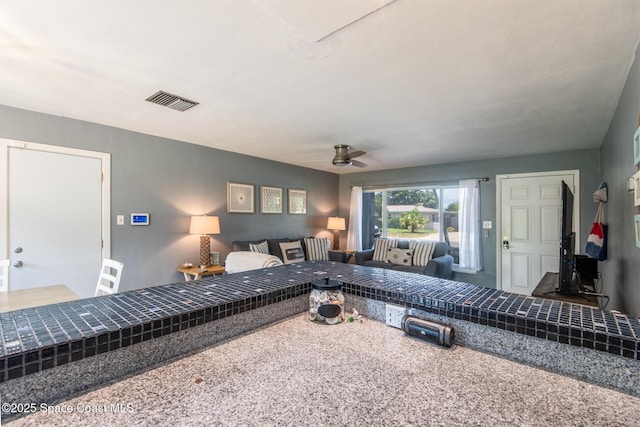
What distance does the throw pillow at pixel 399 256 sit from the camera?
5082 mm

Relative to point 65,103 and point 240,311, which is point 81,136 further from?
point 240,311

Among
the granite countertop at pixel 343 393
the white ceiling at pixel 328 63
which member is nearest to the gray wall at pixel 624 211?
the white ceiling at pixel 328 63

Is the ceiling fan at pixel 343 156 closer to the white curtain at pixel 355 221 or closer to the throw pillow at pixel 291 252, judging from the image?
the throw pillow at pixel 291 252

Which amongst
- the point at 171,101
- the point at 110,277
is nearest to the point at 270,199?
the point at 171,101

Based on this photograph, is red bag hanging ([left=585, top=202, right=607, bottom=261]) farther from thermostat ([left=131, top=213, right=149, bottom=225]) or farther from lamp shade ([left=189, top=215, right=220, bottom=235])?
thermostat ([left=131, top=213, right=149, bottom=225])

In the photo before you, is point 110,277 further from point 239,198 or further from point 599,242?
point 599,242

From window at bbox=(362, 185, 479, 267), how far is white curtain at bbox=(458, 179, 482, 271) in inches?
1.8

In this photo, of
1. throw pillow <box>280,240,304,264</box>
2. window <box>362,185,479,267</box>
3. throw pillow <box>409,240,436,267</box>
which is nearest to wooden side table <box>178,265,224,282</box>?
throw pillow <box>280,240,304,264</box>

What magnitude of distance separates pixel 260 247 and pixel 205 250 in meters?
0.84

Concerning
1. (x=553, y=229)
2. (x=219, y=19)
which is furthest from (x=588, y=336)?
(x=553, y=229)

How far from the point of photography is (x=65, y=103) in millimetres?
2576

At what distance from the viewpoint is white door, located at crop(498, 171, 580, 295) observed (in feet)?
13.7

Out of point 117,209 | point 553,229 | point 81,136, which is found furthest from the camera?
point 553,229

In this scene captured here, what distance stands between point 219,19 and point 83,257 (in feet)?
9.50
